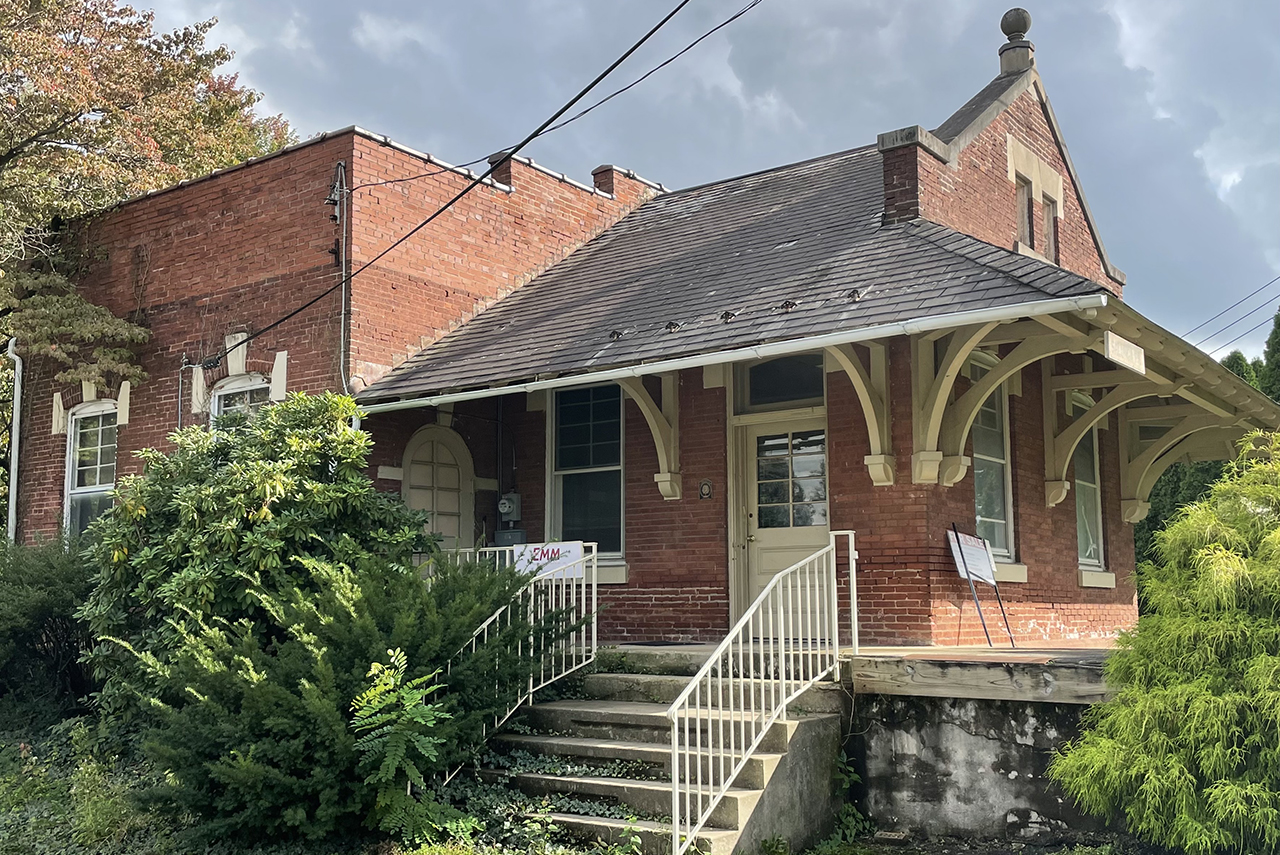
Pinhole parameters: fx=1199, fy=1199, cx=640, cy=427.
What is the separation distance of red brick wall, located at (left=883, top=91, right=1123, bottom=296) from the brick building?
0.14 ft

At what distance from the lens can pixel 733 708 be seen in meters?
7.86

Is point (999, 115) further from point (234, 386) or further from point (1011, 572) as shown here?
point (234, 386)

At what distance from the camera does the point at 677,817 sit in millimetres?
6625

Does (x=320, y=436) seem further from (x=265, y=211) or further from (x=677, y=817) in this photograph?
(x=677, y=817)

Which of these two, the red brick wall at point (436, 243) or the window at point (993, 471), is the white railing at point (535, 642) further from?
the window at point (993, 471)

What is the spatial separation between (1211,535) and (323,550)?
6.62 metres

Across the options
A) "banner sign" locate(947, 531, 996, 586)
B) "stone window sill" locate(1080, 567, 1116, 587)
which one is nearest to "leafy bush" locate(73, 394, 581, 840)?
"banner sign" locate(947, 531, 996, 586)

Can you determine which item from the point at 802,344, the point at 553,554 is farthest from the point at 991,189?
the point at 553,554

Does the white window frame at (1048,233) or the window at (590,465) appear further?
the white window frame at (1048,233)

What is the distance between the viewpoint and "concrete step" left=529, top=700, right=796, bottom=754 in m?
7.70

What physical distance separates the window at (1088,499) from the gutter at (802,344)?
5.02 meters

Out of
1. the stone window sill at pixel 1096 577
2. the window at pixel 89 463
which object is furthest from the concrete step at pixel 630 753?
the window at pixel 89 463

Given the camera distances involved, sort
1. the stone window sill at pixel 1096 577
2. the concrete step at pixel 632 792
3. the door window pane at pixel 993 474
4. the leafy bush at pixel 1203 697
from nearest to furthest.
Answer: the leafy bush at pixel 1203 697 → the concrete step at pixel 632 792 → the door window pane at pixel 993 474 → the stone window sill at pixel 1096 577

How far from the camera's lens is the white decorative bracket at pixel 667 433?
11.0 m
